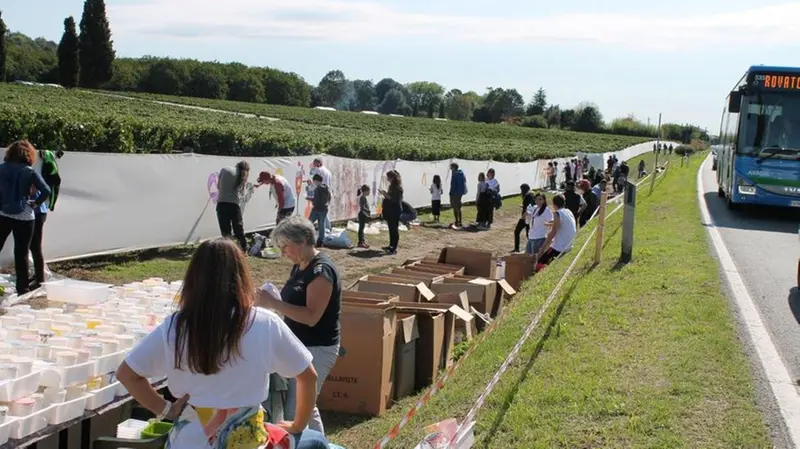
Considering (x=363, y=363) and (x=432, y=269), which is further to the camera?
(x=432, y=269)

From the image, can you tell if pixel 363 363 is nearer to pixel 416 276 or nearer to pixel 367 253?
pixel 416 276

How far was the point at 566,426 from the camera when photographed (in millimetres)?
5852

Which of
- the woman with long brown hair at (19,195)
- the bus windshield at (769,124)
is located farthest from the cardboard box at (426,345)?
the bus windshield at (769,124)

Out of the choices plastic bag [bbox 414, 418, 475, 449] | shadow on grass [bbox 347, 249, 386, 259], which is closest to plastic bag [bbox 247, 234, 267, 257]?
shadow on grass [bbox 347, 249, 386, 259]

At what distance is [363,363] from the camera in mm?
7719

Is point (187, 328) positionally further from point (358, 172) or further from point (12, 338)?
point (358, 172)

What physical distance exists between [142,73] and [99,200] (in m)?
113

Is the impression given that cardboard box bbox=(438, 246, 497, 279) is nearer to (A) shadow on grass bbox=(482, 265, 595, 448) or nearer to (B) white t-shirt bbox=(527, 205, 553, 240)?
(A) shadow on grass bbox=(482, 265, 595, 448)

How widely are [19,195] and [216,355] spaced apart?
7826 millimetres

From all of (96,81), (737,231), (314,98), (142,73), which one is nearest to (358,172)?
(737,231)

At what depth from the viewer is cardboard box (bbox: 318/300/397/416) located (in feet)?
25.0

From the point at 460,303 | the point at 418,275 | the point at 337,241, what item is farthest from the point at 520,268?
the point at 337,241

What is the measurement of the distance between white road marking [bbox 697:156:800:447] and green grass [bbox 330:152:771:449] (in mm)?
193

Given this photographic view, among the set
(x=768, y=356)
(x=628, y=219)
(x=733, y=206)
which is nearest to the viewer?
(x=768, y=356)
